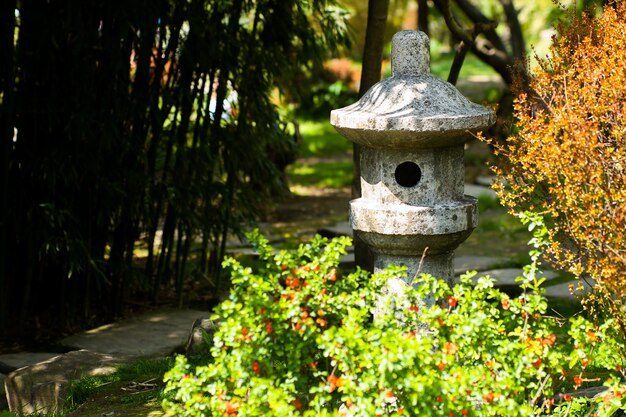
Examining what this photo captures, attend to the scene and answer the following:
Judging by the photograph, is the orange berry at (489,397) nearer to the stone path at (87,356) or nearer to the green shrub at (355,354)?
the green shrub at (355,354)

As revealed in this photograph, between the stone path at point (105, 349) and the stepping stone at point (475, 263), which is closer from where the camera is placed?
the stone path at point (105, 349)

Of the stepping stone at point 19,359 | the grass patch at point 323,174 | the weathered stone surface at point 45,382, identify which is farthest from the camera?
the grass patch at point 323,174

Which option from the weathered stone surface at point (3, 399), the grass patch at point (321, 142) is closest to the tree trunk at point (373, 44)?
the weathered stone surface at point (3, 399)

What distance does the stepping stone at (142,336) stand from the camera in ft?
19.0

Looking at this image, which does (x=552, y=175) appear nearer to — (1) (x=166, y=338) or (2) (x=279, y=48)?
(1) (x=166, y=338)

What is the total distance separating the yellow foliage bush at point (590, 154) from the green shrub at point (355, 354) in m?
0.27

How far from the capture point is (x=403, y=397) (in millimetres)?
3131

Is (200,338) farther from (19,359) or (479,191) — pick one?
(479,191)

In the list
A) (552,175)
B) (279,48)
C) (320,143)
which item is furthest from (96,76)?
(320,143)

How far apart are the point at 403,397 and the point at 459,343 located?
383 millimetres

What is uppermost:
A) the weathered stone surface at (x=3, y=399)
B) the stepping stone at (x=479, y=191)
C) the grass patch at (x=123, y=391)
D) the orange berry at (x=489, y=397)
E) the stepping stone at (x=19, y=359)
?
the stepping stone at (x=479, y=191)

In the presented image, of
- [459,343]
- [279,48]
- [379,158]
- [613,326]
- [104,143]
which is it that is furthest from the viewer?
[279,48]

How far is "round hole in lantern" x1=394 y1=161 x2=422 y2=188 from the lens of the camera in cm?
434

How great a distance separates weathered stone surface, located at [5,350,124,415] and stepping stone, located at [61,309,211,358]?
0.44m
